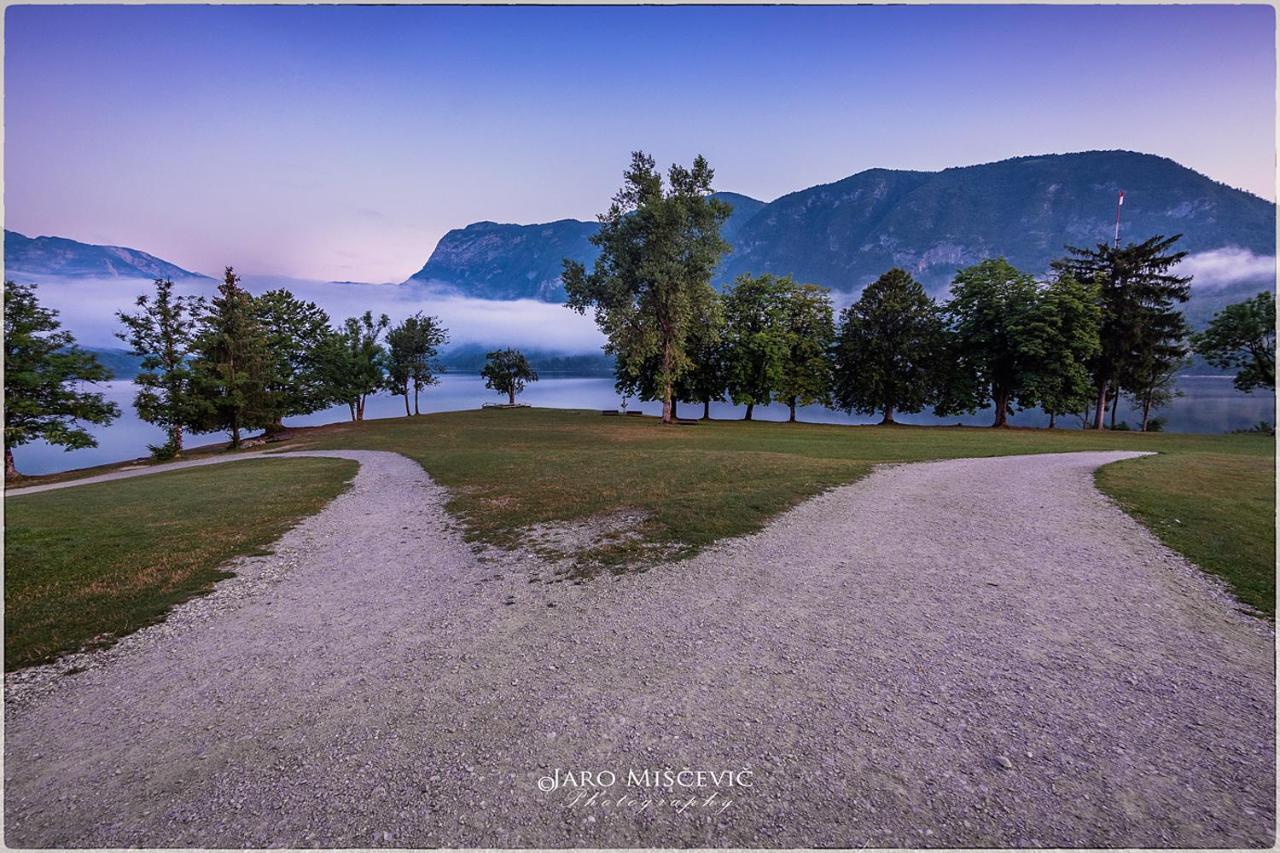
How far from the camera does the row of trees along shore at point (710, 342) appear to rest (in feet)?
116

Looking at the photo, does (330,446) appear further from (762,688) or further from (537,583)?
(762,688)

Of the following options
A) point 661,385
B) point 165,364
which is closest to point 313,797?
point 661,385

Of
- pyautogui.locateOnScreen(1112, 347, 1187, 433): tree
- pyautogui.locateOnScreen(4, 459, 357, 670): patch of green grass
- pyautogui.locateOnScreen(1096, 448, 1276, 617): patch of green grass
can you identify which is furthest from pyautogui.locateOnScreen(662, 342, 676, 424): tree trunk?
pyautogui.locateOnScreen(1112, 347, 1187, 433): tree

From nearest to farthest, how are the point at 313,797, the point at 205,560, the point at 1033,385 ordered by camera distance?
the point at 313,797 → the point at 205,560 → the point at 1033,385

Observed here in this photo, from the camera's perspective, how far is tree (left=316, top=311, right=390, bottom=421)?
5312 cm

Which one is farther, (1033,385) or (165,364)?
(1033,385)

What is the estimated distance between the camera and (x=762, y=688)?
5301 mm

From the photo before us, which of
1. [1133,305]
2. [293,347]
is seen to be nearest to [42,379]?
[293,347]

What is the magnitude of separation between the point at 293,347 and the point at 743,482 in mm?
55055

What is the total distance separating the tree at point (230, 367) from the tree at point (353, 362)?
41.6 ft

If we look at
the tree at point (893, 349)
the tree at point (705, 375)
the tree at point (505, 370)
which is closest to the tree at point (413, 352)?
the tree at point (505, 370)

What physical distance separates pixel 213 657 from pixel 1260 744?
11203 mm

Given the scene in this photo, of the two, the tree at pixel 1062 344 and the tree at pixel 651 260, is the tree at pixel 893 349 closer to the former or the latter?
the tree at pixel 1062 344

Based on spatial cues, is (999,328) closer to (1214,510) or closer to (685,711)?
(1214,510)
